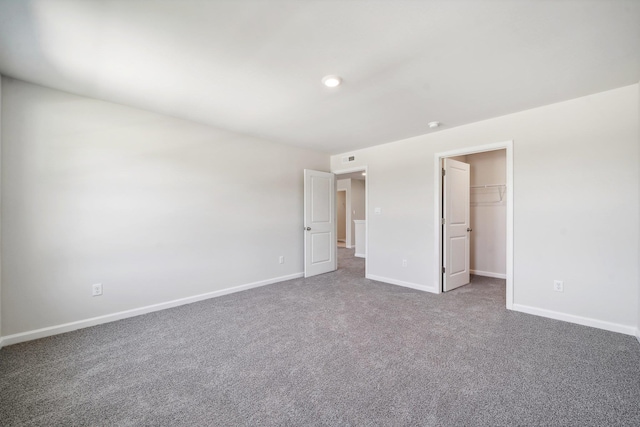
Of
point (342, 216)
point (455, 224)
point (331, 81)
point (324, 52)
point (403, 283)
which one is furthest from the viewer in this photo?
point (342, 216)

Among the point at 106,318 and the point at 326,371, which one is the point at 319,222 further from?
the point at 106,318

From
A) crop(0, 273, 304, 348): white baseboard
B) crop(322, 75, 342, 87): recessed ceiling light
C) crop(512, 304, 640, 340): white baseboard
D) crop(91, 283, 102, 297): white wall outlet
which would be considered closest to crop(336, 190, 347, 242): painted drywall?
crop(0, 273, 304, 348): white baseboard

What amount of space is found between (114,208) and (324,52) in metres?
2.74

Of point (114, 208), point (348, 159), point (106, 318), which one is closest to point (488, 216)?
point (348, 159)

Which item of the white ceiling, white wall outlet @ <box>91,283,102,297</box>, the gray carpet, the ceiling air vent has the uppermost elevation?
the white ceiling

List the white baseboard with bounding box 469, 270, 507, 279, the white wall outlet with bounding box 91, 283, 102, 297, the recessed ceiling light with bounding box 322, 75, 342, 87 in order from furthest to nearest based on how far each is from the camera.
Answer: the white baseboard with bounding box 469, 270, 507, 279 → the white wall outlet with bounding box 91, 283, 102, 297 → the recessed ceiling light with bounding box 322, 75, 342, 87

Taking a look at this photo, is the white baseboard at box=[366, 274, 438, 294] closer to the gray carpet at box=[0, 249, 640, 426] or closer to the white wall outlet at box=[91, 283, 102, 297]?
the gray carpet at box=[0, 249, 640, 426]

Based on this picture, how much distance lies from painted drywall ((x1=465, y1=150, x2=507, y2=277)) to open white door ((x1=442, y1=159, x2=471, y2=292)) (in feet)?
3.01

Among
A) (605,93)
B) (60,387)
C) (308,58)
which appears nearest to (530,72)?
(605,93)

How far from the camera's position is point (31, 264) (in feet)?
8.02

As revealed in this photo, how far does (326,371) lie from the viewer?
1.96 m

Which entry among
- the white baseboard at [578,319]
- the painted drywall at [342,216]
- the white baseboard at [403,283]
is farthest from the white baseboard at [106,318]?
the painted drywall at [342,216]

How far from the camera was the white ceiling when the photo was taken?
155 centimetres

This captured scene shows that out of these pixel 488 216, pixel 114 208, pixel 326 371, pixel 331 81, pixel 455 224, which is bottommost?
pixel 326 371
